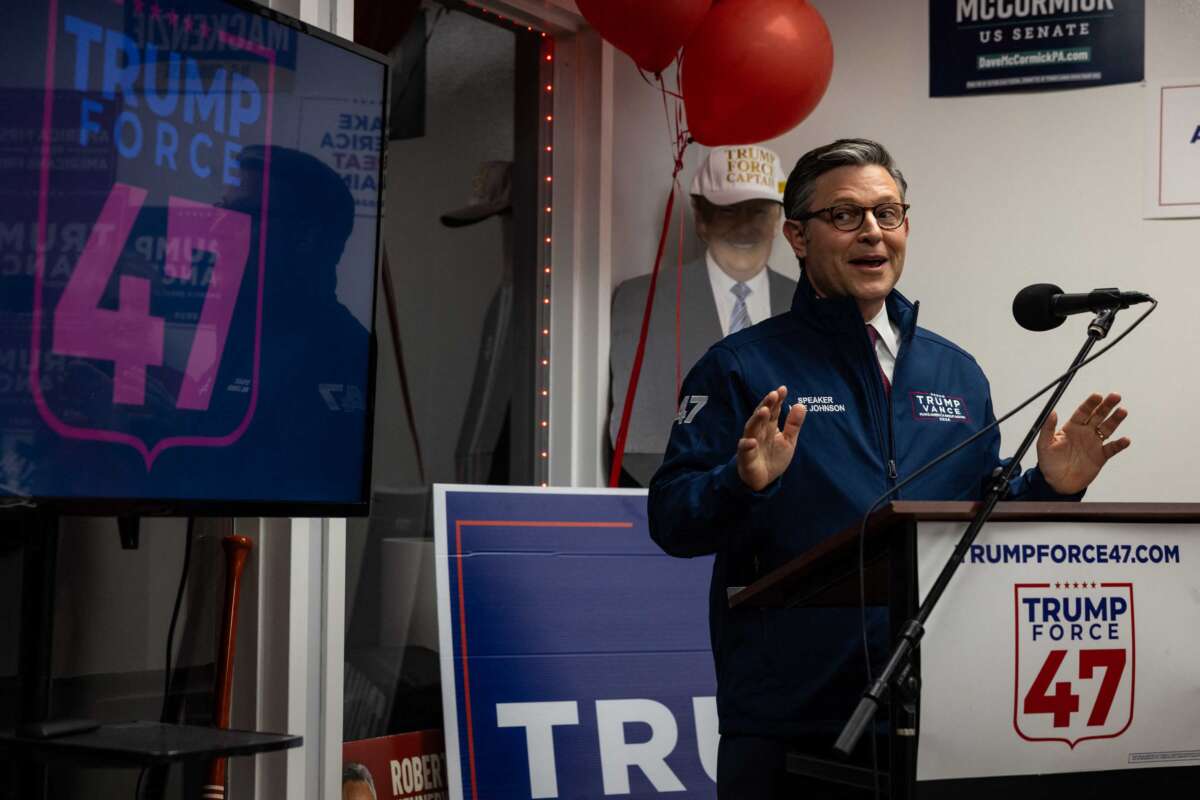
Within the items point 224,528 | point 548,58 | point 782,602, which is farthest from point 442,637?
point 548,58

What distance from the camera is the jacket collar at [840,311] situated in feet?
6.71

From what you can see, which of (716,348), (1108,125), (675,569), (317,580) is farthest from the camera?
(1108,125)

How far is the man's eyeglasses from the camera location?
6.80ft

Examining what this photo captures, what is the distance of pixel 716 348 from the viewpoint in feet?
6.89

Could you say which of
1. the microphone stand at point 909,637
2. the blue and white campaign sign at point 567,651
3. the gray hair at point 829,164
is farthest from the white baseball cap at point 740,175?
the microphone stand at point 909,637

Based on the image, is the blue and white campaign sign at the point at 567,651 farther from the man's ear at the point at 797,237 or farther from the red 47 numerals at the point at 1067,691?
the red 47 numerals at the point at 1067,691

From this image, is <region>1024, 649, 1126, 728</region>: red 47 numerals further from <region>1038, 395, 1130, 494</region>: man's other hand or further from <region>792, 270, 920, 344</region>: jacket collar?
<region>792, 270, 920, 344</region>: jacket collar

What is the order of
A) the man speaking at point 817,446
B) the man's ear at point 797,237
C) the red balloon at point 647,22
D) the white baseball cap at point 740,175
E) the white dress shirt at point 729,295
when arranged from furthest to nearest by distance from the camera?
the white dress shirt at point 729,295, the white baseball cap at point 740,175, the red balloon at point 647,22, the man's ear at point 797,237, the man speaking at point 817,446

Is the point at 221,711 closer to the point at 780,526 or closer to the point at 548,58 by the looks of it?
the point at 780,526

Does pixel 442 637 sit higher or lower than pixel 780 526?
lower

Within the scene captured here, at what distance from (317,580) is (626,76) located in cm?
183

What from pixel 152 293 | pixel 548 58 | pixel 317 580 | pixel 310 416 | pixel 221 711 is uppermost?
pixel 548 58

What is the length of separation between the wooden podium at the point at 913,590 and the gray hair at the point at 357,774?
142 cm

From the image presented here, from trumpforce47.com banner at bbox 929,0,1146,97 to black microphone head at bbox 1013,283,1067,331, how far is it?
198 centimetres
